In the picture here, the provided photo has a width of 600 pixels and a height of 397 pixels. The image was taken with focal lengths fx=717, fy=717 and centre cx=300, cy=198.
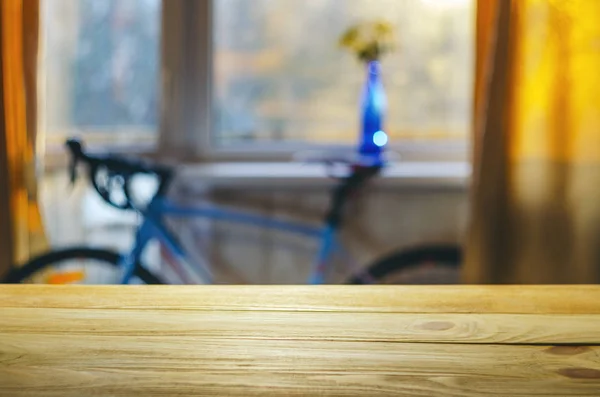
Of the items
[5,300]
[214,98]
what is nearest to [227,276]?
[214,98]

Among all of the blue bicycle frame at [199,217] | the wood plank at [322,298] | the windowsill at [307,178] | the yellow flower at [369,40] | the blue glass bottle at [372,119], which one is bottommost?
the blue bicycle frame at [199,217]

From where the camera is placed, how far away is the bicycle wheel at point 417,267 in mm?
2049

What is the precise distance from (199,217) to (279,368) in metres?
1.43

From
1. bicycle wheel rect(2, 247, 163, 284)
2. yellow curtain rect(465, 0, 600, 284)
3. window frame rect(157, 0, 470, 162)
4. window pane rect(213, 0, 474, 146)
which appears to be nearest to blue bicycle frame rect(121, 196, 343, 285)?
bicycle wheel rect(2, 247, 163, 284)

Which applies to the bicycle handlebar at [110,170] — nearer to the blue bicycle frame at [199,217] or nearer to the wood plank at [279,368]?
the blue bicycle frame at [199,217]

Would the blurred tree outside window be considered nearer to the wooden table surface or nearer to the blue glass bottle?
the blue glass bottle

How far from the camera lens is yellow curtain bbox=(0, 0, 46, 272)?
1.98m

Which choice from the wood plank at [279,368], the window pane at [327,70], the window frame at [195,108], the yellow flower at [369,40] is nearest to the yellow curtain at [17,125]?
the window frame at [195,108]

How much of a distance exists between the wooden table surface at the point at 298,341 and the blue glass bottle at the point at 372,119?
3.28 ft

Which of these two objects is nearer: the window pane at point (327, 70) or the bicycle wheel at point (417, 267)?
the bicycle wheel at point (417, 267)

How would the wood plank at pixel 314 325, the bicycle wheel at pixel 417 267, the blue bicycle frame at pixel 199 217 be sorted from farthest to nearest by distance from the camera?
the bicycle wheel at pixel 417 267 → the blue bicycle frame at pixel 199 217 → the wood plank at pixel 314 325

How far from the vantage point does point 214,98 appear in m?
2.32

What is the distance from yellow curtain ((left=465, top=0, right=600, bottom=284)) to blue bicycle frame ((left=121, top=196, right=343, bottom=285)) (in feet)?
1.48

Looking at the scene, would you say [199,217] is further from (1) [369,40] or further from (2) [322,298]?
(2) [322,298]
